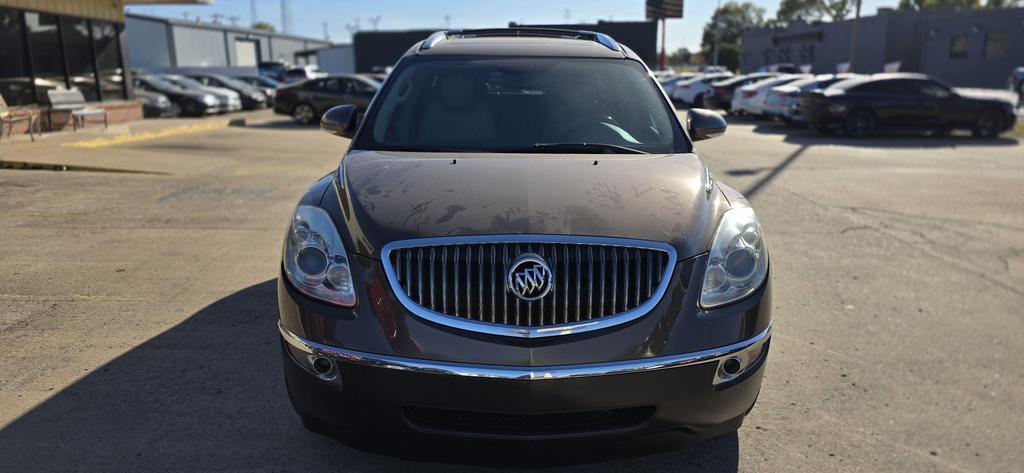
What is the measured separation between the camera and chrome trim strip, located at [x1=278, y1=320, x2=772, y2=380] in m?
2.44

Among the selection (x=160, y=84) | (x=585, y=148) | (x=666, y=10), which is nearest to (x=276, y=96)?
(x=160, y=84)

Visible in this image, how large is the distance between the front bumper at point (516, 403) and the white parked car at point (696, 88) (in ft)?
91.6

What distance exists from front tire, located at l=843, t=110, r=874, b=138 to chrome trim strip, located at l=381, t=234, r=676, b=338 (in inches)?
661

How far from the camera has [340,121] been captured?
4.32 metres

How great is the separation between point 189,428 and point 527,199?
185 centimetres

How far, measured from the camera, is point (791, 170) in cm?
1183

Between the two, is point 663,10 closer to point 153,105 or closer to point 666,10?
point 666,10

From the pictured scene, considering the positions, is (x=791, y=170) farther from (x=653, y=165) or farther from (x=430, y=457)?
(x=430, y=457)

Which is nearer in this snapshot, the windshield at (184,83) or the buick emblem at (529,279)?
the buick emblem at (529,279)

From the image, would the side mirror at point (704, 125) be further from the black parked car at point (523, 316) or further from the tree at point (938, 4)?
the tree at point (938, 4)

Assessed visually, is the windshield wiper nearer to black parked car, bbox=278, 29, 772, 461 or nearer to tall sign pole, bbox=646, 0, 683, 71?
black parked car, bbox=278, 29, 772, 461

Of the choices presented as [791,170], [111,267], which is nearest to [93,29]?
[111,267]

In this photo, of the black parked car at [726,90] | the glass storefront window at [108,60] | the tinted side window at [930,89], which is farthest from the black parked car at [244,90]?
the tinted side window at [930,89]

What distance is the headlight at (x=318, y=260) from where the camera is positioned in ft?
8.73
